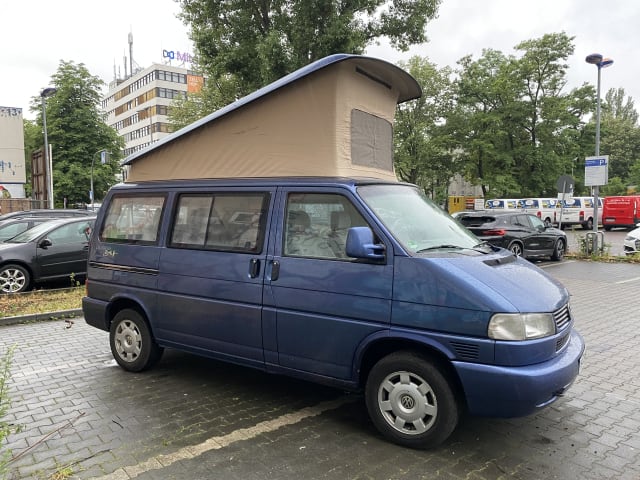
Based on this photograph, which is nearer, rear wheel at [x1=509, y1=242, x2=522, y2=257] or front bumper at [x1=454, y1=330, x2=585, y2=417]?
front bumper at [x1=454, y1=330, x2=585, y2=417]

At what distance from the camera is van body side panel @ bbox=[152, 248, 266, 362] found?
423 cm

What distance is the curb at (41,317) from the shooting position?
24.9ft

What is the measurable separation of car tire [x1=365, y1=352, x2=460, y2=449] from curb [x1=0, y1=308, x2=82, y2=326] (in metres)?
6.22

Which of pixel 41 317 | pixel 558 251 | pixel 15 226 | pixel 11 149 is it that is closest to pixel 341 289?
pixel 41 317

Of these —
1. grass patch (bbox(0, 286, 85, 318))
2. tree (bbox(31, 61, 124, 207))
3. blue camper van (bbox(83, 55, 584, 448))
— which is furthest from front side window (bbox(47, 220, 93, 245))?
tree (bbox(31, 61, 124, 207))

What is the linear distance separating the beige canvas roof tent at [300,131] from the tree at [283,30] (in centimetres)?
1192

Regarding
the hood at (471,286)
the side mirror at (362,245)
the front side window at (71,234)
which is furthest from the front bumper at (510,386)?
the front side window at (71,234)

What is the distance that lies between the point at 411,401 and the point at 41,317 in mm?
6702

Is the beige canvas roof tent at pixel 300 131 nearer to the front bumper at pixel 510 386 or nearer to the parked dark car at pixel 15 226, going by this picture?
the front bumper at pixel 510 386

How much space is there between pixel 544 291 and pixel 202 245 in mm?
2963

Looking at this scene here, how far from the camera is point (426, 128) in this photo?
41219 millimetres

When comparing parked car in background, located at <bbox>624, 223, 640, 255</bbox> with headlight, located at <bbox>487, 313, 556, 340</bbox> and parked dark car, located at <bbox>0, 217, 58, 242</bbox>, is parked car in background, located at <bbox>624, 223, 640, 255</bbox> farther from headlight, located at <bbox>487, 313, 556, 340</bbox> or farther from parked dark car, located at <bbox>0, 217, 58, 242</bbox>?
parked dark car, located at <bbox>0, 217, 58, 242</bbox>

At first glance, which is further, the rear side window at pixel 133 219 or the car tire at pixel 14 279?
the car tire at pixel 14 279

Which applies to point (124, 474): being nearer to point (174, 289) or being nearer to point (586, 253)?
point (174, 289)
